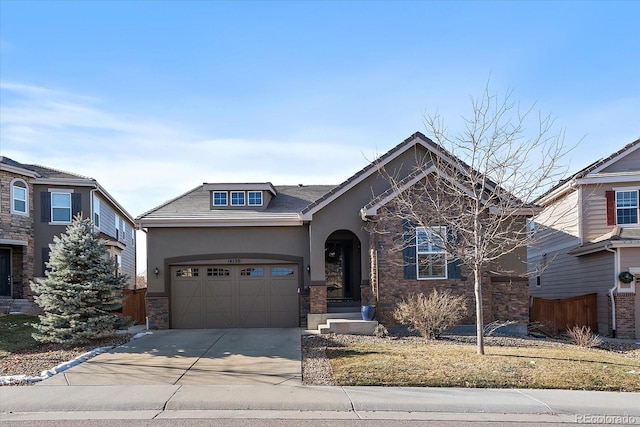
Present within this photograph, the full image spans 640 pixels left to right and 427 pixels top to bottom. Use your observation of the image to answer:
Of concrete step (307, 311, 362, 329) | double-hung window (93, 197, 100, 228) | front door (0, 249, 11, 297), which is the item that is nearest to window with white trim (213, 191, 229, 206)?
concrete step (307, 311, 362, 329)

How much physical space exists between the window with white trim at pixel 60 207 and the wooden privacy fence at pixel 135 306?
544 cm

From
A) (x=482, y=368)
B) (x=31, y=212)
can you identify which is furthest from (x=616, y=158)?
(x=31, y=212)

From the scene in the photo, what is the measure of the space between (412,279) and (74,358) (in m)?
9.96

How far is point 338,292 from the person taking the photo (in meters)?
22.0

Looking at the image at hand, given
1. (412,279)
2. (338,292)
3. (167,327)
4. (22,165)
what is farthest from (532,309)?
(22,165)

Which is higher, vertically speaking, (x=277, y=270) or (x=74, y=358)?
(x=277, y=270)

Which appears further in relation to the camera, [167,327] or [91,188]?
[91,188]

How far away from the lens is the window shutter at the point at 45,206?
24750 mm

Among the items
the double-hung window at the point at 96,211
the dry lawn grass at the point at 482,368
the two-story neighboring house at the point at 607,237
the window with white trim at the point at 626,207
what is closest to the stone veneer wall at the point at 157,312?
the dry lawn grass at the point at 482,368

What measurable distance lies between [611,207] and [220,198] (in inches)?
572

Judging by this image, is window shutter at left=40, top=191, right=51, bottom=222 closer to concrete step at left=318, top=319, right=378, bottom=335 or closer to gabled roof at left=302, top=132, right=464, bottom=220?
gabled roof at left=302, top=132, right=464, bottom=220

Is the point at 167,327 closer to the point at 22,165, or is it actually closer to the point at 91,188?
the point at 91,188

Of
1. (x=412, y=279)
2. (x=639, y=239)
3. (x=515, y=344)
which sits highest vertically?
(x=639, y=239)

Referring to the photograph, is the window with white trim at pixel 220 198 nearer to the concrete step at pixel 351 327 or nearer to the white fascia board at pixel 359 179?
the white fascia board at pixel 359 179
